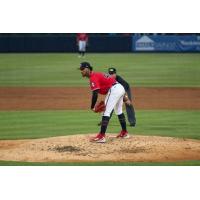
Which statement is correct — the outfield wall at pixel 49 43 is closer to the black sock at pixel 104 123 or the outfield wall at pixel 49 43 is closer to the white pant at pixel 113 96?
the white pant at pixel 113 96

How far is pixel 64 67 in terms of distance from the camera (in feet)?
45.8

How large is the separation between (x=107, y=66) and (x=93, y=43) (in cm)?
114

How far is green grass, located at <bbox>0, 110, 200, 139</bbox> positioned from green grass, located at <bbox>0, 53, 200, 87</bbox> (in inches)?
25.5

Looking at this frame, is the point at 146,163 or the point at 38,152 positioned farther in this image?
Answer: the point at 38,152

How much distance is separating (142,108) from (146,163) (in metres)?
2.53

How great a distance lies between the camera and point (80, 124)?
37.8 feet

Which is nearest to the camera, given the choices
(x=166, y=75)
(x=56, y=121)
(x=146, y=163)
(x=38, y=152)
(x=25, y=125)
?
(x=146, y=163)

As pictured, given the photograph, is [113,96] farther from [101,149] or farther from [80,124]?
[80,124]

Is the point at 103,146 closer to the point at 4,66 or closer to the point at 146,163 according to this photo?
the point at 146,163

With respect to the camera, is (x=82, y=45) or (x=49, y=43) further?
(x=49, y=43)

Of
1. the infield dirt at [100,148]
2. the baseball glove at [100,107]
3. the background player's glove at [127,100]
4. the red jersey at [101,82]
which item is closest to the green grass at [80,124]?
the infield dirt at [100,148]

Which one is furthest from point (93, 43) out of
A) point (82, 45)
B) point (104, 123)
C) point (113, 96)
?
point (104, 123)
